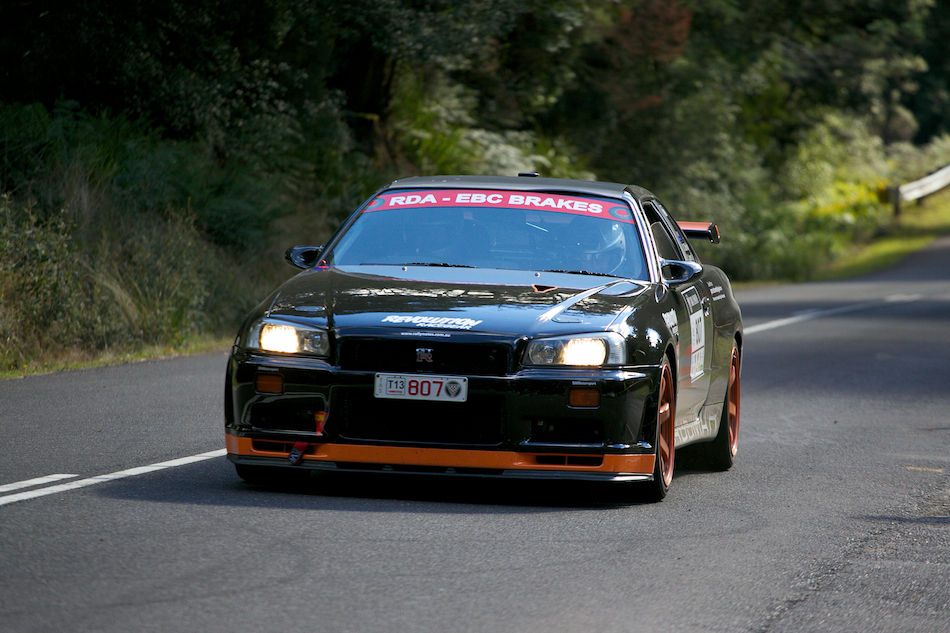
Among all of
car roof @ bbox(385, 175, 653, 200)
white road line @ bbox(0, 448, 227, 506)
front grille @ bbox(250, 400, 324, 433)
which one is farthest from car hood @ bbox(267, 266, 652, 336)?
white road line @ bbox(0, 448, 227, 506)

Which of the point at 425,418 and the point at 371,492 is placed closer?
the point at 425,418

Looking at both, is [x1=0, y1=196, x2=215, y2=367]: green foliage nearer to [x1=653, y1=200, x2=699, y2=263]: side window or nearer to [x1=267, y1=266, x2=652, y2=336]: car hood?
→ [x1=267, y1=266, x2=652, y2=336]: car hood

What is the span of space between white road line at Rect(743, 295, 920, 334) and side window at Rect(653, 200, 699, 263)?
390 inches

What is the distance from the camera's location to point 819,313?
74.4 ft

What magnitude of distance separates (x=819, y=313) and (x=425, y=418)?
56.5ft

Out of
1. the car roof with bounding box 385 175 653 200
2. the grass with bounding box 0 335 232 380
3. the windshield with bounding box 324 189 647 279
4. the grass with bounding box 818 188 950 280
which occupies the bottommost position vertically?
the grass with bounding box 818 188 950 280

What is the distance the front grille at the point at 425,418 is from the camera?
6383 millimetres

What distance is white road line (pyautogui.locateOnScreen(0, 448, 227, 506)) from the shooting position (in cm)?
638

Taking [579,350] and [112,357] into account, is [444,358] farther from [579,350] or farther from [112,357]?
[112,357]

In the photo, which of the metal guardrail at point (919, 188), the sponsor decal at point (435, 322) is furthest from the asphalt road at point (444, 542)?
the metal guardrail at point (919, 188)

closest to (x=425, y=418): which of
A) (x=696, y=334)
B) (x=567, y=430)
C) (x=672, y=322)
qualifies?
(x=567, y=430)

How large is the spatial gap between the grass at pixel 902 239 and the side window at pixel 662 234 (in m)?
29.0

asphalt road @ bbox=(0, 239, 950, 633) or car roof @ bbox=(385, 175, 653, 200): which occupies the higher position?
car roof @ bbox=(385, 175, 653, 200)

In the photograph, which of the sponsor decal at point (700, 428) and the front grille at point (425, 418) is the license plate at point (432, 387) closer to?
the front grille at point (425, 418)
